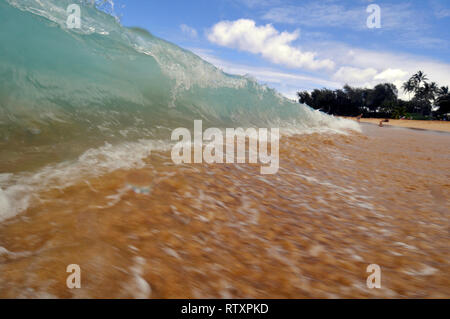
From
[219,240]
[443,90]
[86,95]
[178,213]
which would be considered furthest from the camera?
[443,90]

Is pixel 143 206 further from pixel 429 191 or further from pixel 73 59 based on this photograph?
pixel 73 59

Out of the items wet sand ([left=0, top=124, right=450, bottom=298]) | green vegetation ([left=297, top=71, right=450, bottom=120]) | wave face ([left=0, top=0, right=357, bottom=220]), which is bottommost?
wet sand ([left=0, top=124, right=450, bottom=298])

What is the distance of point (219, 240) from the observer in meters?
1.61

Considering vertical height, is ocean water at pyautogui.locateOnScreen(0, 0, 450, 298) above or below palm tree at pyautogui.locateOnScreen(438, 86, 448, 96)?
below

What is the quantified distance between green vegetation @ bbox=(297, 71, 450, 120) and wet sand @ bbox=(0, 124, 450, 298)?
221 feet

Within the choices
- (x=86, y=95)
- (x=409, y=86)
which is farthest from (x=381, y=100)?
(x=86, y=95)

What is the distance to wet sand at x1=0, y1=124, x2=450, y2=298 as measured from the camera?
119 centimetres

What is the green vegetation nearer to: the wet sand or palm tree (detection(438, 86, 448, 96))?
palm tree (detection(438, 86, 448, 96))

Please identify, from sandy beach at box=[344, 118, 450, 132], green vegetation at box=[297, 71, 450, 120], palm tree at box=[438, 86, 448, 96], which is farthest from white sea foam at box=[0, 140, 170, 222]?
palm tree at box=[438, 86, 448, 96]

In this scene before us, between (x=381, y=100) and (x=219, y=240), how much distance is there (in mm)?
82298

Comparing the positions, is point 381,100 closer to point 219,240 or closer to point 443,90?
point 443,90

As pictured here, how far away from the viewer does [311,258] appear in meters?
1.50

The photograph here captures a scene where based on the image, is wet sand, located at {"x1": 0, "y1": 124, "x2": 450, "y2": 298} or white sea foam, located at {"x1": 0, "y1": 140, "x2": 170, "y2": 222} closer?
wet sand, located at {"x1": 0, "y1": 124, "x2": 450, "y2": 298}

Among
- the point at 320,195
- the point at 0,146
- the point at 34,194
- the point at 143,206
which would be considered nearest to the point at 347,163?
the point at 320,195
